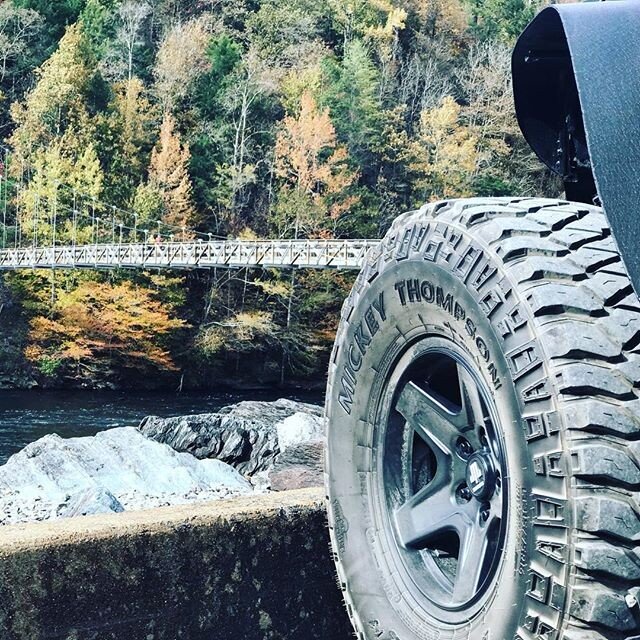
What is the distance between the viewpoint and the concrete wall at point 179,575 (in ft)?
3.16

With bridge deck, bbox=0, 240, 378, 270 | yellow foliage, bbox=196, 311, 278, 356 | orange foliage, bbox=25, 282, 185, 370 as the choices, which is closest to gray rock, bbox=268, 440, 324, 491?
bridge deck, bbox=0, 240, 378, 270

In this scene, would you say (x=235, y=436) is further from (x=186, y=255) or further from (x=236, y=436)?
(x=186, y=255)

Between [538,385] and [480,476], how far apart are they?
0.19 m

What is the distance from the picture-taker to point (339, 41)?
38531mm

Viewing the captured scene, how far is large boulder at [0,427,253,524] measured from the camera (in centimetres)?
788

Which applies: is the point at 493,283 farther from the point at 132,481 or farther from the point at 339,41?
the point at 339,41

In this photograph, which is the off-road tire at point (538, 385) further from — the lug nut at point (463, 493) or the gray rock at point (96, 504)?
the gray rock at point (96, 504)

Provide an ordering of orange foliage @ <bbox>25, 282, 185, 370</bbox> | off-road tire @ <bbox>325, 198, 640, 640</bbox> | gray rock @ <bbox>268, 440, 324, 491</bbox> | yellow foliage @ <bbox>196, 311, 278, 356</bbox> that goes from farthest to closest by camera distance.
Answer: yellow foliage @ <bbox>196, 311, 278, 356</bbox>, orange foliage @ <bbox>25, 282, 185, 370</bbox>, gray rock @ <bbox>268, 440, 324, 491</bbox>, off-road tire @ <bbox>325, 198, 640, 640</bbox>

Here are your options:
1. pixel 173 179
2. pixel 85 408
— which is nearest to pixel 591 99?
pixel 85 408

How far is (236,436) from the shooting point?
1201 cm

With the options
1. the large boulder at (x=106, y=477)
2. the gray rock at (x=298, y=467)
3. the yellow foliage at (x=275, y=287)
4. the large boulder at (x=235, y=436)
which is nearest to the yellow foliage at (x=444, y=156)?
the yellow foliage at (x=275, y=287)

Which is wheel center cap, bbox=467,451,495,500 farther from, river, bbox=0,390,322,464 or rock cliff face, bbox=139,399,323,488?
river, bbox=0,390,322,464

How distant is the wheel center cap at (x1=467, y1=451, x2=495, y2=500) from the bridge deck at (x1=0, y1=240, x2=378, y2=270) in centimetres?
2093

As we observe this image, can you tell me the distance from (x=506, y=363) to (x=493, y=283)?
84 mm
